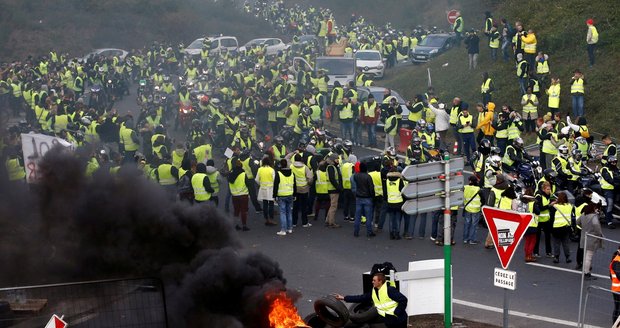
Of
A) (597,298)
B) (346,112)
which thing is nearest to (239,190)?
(597,298)

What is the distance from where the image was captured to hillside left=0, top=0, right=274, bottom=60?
5122 cm

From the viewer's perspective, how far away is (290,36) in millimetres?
56094

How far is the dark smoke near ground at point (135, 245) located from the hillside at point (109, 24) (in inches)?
1423

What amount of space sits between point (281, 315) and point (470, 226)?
8.20 m

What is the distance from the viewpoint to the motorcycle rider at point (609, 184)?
65.7ft

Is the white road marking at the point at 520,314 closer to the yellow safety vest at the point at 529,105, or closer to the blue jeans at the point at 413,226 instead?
the blue jeans at the point at 413,226

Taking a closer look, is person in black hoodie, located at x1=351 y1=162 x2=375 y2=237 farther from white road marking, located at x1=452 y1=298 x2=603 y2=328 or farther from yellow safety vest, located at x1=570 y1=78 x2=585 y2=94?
yellow safety vest, located at x1=570 y1=78 x2=585 y2=94

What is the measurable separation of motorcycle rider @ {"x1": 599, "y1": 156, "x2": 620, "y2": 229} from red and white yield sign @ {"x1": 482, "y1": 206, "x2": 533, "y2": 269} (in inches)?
316

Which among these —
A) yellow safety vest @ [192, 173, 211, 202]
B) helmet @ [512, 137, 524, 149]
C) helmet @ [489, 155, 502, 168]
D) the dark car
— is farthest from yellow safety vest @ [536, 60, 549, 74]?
the dark car

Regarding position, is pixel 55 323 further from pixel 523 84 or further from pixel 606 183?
pixel 523 84

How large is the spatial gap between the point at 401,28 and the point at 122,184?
4526 cm

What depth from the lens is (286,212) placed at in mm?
20391

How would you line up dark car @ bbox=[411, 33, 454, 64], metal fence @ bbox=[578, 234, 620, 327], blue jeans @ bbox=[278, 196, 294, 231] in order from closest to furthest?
1. metal fence @ bbox=[578, 234, 620, 327]
2. blue jeans @ bbox=[278, 196, 294, 231]
3. dark car @ bbox=[411, 33, 454, 64]

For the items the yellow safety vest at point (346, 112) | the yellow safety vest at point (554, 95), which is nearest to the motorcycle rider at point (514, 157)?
the yellow safety vest at point (554, 95)
